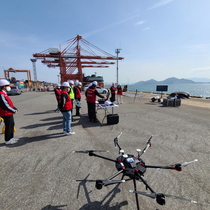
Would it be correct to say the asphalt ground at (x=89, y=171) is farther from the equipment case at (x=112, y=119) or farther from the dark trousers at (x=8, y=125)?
the equipment case at (x=112, y=119)

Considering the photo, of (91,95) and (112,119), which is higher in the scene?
(91,95)

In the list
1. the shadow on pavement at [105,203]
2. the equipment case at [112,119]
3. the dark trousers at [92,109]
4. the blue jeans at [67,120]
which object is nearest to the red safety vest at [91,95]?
the dark trousers at [92,109]

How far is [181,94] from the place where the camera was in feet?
58.7

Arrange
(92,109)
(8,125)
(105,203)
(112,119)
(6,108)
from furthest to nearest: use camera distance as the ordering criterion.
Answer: (92,109), (112,119), (8,125), (6,108), (105,203)

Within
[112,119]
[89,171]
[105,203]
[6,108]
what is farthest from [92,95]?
[105,203]

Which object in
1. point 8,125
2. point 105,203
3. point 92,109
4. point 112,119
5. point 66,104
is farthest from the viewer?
point 92,109

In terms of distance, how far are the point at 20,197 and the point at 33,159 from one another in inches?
48.7

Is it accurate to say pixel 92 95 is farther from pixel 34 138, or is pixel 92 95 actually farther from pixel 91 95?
pixel 34 138

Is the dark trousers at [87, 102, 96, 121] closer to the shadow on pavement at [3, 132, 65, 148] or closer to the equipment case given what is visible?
the equipment case

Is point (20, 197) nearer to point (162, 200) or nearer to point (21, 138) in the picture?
point (162, 200)

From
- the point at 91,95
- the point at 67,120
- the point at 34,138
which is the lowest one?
the point at 34,138

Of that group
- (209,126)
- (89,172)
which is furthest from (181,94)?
(89,172)

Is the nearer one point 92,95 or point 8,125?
point 8,125

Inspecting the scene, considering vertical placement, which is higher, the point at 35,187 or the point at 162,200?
the point at 162,200
